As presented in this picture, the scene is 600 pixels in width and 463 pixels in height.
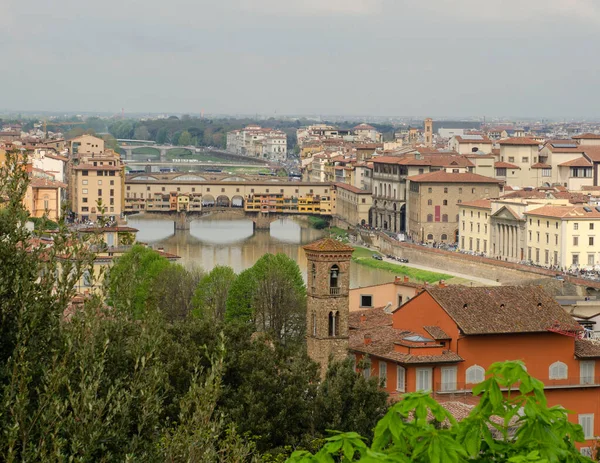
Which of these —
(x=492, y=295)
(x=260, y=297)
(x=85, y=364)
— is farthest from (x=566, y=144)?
(x=85, y=364)

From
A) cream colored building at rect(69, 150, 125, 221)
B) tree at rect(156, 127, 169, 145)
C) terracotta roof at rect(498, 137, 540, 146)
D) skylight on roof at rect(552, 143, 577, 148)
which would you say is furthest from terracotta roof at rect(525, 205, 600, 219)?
tree at rect(156, 127, 169, 145)

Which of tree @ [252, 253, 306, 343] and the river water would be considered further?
the river water

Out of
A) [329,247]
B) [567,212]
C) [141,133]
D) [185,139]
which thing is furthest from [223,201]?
[141,133]

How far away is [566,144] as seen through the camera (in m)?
54.1

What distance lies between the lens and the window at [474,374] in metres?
14.1

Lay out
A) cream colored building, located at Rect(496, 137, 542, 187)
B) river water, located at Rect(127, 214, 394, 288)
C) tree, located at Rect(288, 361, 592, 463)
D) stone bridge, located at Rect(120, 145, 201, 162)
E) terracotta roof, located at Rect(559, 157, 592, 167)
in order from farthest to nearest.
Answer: stone bridge, located at Rect(120, 145, 201, 162) < cream colored building, located at Rect(496, 137, 542, 187) < terracotta roof, located at Rect(559, 157, 592, 167) < river water, located at Rect(127, 214, 394, 288) < tree, located at Rect(288, 361, 592, 463)

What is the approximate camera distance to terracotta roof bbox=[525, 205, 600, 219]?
35.1 m

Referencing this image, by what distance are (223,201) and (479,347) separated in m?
49.1

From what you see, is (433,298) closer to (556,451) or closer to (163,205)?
(556,451)

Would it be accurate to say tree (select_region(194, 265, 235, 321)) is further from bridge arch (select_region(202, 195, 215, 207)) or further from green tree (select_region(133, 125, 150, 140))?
green tree (select_region(133, 125, 150, 140))

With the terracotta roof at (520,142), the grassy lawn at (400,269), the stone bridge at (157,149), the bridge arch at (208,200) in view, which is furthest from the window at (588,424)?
the stone bridge at (157,149)

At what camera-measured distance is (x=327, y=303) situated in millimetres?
14672

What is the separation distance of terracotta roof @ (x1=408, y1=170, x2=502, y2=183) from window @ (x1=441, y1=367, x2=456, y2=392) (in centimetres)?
3286

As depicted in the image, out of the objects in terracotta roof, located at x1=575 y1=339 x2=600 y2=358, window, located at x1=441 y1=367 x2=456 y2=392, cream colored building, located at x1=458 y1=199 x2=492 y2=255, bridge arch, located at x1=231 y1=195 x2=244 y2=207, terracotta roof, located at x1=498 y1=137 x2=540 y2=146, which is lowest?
bridge arch, located at x1=231 y1=195 x2=244 y2=207
